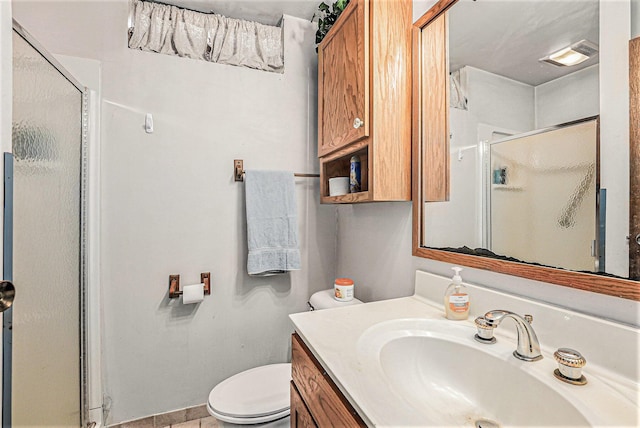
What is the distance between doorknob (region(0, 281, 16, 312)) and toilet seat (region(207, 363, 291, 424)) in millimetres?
773

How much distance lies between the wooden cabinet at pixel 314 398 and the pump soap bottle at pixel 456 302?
438 millimetres

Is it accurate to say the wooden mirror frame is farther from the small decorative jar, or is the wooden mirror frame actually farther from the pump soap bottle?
the small decorative jar

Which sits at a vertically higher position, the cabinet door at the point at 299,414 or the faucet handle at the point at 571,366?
the faucet handle at the point at 571,366

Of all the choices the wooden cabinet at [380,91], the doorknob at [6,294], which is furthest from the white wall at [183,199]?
the doorknob at [6,294]

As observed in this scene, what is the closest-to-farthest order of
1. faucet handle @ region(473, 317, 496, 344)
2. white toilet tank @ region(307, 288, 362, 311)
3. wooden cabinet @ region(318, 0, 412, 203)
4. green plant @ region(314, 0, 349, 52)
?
faucet handle @ region(473, 317, 496, 344) < wooden cabinet @ region(318, 0, 412, 203) < white toilet tank @ region(307, 288, 362, 311) < green plant @ region(314, 0, 349, 52)

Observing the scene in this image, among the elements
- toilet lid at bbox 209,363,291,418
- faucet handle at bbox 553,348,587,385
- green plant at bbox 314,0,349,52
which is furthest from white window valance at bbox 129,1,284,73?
faucet handle at bbox 553,348,587,385

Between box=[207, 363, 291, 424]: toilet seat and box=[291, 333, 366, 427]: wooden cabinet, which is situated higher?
box=[291, 333, 366, 427]: wooden cabinet

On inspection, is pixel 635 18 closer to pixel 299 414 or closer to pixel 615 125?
pixel 615 125

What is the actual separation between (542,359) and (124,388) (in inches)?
69.1

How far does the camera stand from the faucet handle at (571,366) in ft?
1.91

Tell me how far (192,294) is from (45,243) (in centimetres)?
66

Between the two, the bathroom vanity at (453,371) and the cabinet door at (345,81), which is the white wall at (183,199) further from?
the bathroom vanity at (453,371)

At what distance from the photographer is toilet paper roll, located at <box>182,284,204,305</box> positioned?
1.54m

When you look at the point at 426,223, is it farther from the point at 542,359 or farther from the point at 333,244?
the point at 333,244
